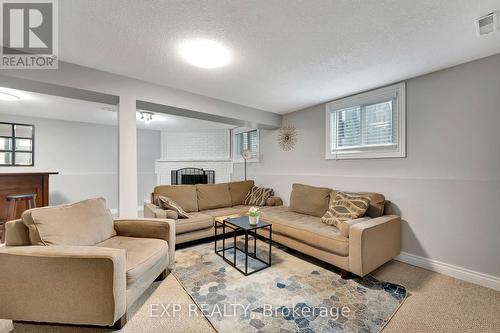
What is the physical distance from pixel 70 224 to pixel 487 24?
3700mm

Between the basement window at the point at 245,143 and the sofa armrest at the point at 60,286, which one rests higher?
the basement window at the point at 245,143

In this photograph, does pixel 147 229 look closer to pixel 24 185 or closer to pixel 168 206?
pixel 168 206

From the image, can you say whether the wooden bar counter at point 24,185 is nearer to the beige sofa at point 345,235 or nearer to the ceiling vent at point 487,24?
the beige sofa at point 345,235

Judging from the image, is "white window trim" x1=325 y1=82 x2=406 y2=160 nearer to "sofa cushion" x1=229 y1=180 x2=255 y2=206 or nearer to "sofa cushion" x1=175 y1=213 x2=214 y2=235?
"sofa cushion" x1=229 y1=180 x2=255 y2=206

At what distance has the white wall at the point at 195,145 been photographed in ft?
19.7

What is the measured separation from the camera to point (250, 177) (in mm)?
5180

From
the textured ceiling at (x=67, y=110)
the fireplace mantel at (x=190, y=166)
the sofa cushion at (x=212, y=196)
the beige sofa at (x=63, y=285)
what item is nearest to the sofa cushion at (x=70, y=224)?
the beige sofa at (x=63, y=285)

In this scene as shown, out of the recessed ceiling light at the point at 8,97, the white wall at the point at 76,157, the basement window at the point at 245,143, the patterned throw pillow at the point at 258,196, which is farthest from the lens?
the basement window at the point at 245,143

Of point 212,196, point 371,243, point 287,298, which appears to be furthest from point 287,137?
point 287,298

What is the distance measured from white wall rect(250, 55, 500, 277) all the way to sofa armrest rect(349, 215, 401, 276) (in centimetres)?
33

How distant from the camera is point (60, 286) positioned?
1395 mm

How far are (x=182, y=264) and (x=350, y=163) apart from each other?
2.71 metres

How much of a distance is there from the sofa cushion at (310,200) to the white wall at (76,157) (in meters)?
3.66

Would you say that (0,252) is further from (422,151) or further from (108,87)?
(422,151)
